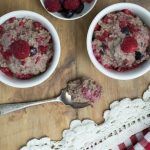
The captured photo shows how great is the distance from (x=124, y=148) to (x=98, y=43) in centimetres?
37

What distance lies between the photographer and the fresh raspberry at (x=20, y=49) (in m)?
1.41

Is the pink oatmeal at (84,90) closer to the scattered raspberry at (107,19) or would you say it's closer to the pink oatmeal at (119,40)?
the pink oatmeal at (119,40)

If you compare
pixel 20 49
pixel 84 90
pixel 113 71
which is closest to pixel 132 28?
pixel 113 71

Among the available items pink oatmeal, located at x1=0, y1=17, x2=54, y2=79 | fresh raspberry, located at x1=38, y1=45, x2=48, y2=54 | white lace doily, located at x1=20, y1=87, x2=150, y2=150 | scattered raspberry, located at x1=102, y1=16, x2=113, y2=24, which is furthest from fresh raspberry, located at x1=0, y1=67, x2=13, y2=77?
scattered raspberry, located at x1=102, y1=16, x2=113, y2=24

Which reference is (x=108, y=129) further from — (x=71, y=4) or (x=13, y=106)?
(x=71, y=4)

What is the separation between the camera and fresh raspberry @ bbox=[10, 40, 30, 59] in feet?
4.62

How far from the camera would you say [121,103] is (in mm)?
1547

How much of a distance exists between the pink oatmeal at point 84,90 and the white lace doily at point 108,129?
7cm

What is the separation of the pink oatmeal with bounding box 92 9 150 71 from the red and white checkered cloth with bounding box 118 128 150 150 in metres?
0.24

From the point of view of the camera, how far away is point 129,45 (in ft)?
4.69

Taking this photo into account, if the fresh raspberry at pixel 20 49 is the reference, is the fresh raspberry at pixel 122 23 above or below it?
above

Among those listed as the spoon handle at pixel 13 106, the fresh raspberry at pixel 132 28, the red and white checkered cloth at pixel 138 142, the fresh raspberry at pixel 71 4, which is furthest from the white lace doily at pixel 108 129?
the fresh raspberry at pixel 71 4

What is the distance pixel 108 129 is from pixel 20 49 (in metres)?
0.40

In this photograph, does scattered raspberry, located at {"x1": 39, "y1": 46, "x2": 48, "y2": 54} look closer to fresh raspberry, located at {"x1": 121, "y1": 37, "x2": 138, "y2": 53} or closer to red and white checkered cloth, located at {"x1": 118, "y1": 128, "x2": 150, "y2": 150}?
fresh raspberry, located at {"x1": 121, "y1": 37, "x2": 138, "y2": 53}
